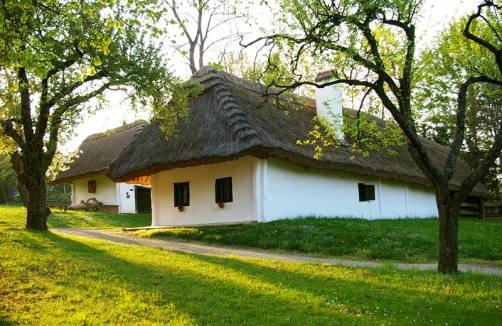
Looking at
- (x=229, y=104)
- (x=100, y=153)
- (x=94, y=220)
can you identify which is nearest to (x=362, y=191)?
(x=229, y=104)

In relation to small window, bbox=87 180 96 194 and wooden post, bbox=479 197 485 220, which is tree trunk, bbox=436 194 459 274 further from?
wooden post, bbox=479 197 485 220

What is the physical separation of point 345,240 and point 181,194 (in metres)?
7.58

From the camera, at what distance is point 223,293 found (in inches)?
249

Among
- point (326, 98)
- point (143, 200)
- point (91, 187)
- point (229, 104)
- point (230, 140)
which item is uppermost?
point (326, 98)

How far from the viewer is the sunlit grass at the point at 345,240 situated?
10.8 meters

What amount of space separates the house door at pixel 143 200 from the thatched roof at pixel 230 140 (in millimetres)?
10103

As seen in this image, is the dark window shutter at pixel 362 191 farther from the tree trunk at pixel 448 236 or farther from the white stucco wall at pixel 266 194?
the tree trunk at pixel 448 236

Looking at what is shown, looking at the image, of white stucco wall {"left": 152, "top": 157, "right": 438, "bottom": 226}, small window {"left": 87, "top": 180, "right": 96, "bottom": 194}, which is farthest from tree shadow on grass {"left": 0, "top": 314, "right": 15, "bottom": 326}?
small window {"left": 87, "top": 180, "right": 96, "bottom": 194}

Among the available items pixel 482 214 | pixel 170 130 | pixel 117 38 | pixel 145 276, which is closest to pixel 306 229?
pixel 170 130

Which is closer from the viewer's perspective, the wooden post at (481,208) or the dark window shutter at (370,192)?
the dark window shutter at (370,192)

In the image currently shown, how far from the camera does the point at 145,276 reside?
722 centimetres

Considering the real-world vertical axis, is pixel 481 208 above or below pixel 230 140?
below

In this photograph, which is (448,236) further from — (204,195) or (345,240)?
(204,195)

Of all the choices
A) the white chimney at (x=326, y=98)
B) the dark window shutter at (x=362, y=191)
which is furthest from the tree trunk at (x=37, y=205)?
the dark window shutter at (x=362, y=191)
